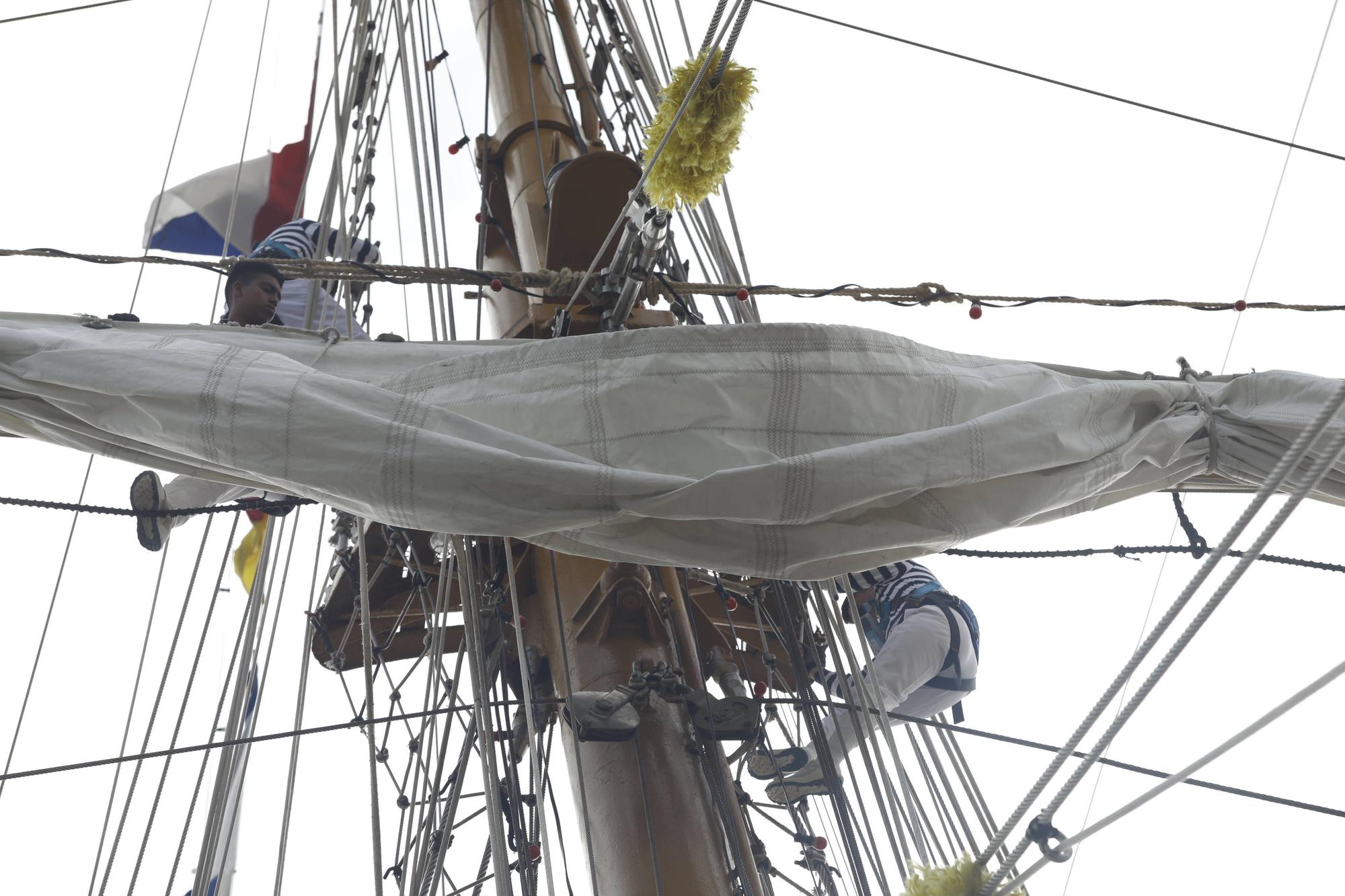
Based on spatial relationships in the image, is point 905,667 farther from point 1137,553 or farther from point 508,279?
point 508,279

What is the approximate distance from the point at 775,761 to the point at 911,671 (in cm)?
52

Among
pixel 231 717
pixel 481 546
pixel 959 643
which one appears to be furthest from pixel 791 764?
pixel 231 717

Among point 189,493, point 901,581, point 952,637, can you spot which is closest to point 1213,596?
point 952,637

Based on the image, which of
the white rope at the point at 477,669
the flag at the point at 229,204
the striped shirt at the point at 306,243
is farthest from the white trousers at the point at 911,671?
the flag at the point at 229,204

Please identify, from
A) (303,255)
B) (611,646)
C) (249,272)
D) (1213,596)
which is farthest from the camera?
(303,255)

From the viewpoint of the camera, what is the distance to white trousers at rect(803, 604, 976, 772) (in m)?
3.15

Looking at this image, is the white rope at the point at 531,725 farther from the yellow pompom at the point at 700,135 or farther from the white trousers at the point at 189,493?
the yellow pompom at the point at 700,135

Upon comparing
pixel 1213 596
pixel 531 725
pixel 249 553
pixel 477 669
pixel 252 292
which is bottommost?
pixel 1213 596

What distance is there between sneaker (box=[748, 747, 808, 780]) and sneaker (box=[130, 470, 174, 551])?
161cm

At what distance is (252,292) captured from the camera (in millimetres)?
2475

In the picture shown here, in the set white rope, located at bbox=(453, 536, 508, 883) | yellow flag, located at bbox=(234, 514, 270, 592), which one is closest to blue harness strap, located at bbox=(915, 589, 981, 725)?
white rope, located at bbox=(453, 536, 508, 883)

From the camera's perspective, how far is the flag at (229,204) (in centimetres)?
538

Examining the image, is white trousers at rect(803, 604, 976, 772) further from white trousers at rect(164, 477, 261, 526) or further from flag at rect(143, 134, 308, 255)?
flag at rect(143, 134, 308, 255)

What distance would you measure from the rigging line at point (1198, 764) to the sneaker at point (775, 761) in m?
1.72
